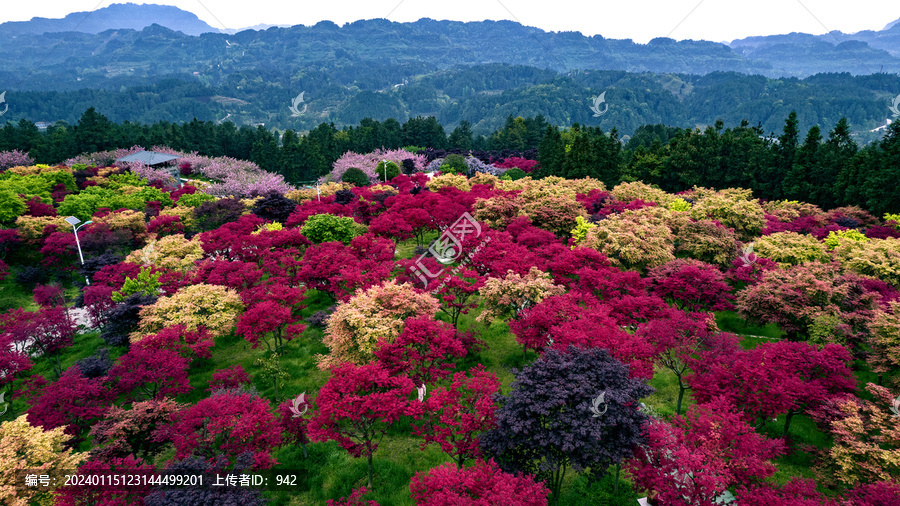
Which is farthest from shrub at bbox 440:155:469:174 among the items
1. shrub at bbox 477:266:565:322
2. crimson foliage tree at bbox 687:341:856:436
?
crimson foliage tree at bbox 687:341:856:436

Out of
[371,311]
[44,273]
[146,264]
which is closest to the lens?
[371,311]

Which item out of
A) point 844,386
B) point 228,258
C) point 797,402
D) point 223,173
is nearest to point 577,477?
point 797,402

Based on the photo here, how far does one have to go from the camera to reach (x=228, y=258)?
2697cm

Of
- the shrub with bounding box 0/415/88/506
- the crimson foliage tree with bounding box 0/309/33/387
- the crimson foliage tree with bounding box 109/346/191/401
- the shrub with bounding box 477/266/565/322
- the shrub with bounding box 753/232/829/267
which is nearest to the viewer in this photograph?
the shrub with bounding box 0/415/88/506

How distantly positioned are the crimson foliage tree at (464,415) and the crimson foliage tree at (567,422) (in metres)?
0.49

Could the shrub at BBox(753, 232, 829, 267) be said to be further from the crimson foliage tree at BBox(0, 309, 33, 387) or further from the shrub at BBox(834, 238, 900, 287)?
the crimson foliage tree at BBox(0, 309, 33, 387)

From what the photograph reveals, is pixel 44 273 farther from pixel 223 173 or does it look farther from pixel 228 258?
pixel 223 173

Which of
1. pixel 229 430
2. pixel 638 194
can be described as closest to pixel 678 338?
pixel 229 430

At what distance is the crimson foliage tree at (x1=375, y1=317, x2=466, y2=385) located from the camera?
1477 centimetres

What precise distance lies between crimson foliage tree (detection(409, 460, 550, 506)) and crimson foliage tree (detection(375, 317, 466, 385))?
189 inches

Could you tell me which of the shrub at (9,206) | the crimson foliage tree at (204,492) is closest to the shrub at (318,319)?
the crimson foliage tree at (204,492)

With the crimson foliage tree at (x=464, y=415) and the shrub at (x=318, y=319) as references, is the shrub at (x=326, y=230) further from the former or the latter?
the crimson foliage tree at (x=464, y=415)

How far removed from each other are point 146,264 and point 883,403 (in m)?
33.3

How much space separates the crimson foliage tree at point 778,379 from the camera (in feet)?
41.3
